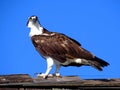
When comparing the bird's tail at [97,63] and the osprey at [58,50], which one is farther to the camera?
the osprey at [58,50]

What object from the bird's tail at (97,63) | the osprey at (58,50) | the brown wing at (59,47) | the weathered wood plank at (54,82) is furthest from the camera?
the brown wing at (59,47)

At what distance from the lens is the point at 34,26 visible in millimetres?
12883

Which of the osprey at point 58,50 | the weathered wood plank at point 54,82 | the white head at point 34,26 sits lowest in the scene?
the weathered wood plank at point 54,82

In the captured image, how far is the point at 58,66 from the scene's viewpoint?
1255 cm

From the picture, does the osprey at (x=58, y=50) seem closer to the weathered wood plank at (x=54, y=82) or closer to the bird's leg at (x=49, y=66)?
the bird's leg at (x=49, y=66)

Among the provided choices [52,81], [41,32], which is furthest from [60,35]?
[52,81]

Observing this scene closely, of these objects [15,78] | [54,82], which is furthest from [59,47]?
[15,78]

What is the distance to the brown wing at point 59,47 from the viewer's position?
12.2 metres

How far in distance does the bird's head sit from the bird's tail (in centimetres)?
175

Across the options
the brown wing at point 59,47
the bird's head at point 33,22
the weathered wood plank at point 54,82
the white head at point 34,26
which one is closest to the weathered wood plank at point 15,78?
the weathered wood plank at point 54,82

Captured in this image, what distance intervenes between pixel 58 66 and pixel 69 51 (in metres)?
0.48

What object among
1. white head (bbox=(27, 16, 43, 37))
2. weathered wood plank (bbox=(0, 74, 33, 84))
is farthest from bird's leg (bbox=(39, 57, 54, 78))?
white head (bbox=(27, 16, 43, 37))

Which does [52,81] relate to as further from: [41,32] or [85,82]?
[41,32]

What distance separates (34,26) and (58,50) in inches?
35.7
